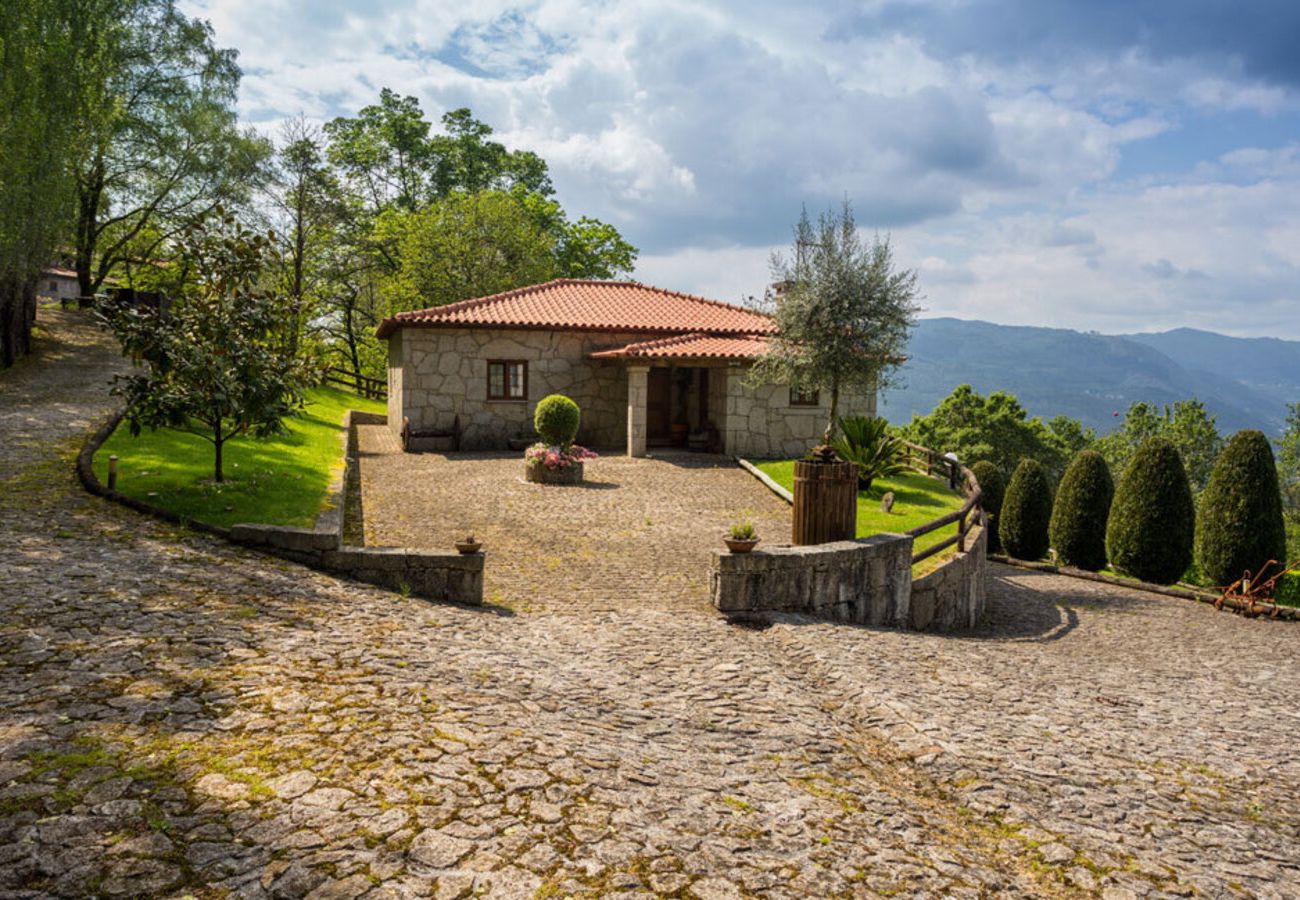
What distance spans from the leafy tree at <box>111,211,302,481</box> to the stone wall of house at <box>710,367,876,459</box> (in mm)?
12250

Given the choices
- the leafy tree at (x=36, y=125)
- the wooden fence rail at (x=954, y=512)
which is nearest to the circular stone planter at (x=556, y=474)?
the wooden fence rail at (x=954, y=512)

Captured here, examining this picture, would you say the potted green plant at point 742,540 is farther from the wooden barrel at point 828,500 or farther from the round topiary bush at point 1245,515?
the round topiary bush at point 1245,515

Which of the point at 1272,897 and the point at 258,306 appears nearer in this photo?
the point at 1272,897

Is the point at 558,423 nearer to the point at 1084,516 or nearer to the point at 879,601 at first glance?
the point at 879,601

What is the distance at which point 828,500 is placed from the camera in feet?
36.0

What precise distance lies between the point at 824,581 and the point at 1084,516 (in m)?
15.2

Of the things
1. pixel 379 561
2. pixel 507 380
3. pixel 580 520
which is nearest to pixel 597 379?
pixel 507 380

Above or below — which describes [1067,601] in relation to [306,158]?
below

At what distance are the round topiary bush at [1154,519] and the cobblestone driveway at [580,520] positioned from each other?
955cm

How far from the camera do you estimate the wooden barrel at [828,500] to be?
36.0 ft

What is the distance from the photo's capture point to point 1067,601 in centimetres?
1502

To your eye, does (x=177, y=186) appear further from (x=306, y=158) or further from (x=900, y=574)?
(x=900, y=574)

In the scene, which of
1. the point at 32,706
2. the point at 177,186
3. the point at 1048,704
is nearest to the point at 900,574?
the point at 1048,704

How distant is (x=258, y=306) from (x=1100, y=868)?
36.3 ft
